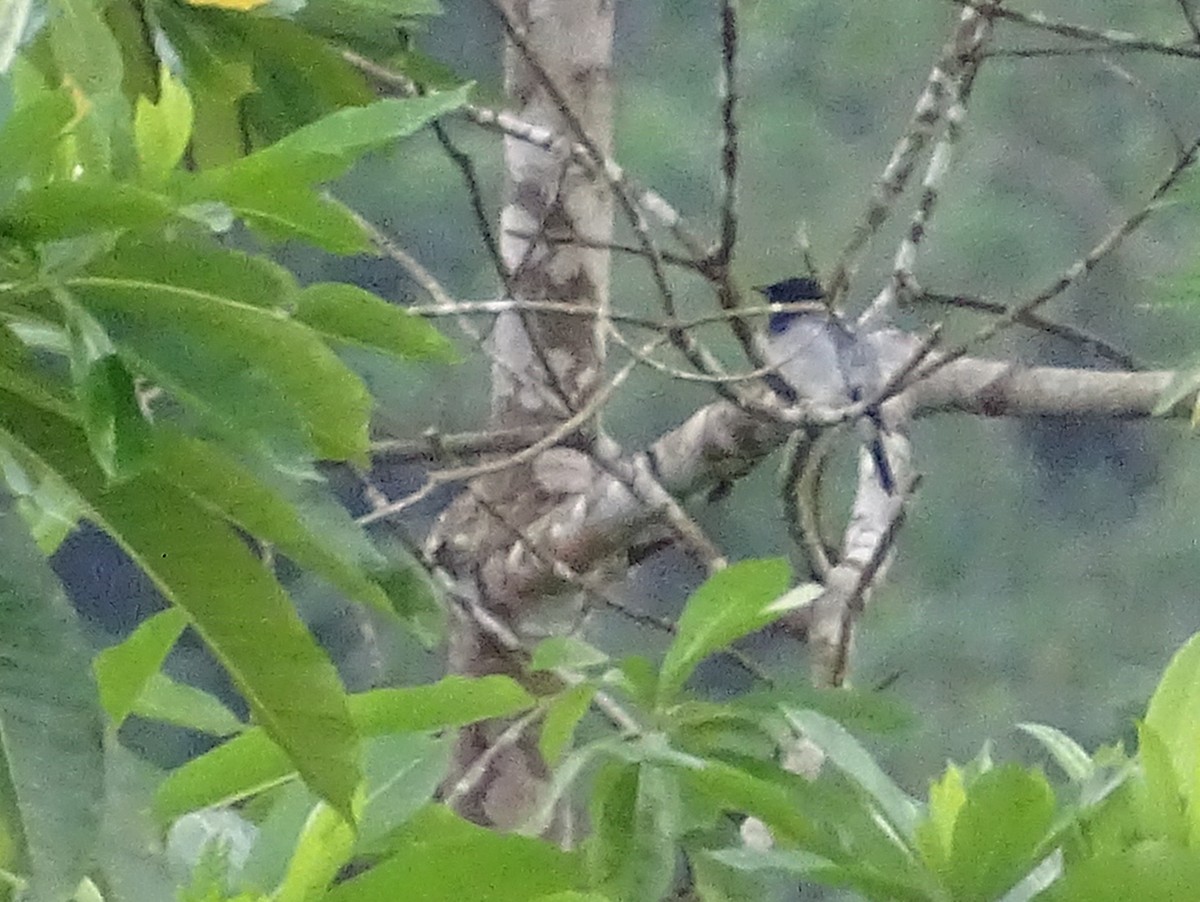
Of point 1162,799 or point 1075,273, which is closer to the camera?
point 1162,799

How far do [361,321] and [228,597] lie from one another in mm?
92

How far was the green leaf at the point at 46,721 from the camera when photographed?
34 centimetres

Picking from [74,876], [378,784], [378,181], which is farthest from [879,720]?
[378,181]

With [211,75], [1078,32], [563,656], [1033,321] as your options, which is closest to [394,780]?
[563,656]

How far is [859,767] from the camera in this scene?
1.64ft

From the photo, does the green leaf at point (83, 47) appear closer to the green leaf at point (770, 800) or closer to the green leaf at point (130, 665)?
the green leaf at point (130, 665)

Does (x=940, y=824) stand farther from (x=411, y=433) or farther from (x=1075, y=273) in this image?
(x=411, y=433)

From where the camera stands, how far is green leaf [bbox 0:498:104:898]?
13.6 inches

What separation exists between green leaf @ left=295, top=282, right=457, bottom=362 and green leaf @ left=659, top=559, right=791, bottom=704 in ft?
0.69

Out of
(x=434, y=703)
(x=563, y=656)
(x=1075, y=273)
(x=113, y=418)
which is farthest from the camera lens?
(x=1075, y=273)

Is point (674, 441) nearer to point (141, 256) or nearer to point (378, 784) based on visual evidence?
point (378, 784)

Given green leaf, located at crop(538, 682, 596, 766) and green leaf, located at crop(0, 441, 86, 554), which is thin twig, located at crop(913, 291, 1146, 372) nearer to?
green leaf, located at crop(538, 682, 596, 766)

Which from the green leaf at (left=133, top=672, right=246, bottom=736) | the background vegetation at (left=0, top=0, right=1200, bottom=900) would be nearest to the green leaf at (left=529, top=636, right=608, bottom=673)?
the background vegetation at (left=0, top=0, right=1200, bottom=900)

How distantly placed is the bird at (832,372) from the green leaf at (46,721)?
58 centimetres
